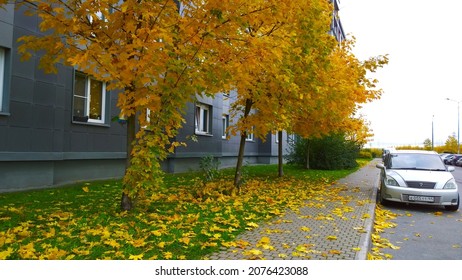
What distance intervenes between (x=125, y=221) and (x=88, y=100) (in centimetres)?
718

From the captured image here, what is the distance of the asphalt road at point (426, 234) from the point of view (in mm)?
5707

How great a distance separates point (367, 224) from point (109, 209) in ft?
16.0

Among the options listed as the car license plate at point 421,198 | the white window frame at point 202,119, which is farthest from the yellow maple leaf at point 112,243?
the white window frame at point 202,119

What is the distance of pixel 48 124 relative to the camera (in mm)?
10453

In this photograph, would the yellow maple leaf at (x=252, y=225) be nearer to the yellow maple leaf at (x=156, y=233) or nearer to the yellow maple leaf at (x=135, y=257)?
the yellow maple leaf at (x=156, y=233)

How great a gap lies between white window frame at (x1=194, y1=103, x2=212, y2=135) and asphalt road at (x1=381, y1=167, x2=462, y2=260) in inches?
465

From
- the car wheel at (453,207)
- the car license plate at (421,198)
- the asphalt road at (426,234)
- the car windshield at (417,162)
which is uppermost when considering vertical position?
the car windshield at (417,162)

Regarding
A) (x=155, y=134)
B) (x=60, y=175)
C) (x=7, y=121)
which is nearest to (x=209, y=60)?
(x=155, y=134)

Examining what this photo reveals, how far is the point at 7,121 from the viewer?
9297 millimetres

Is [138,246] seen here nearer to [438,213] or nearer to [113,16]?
[113,16]

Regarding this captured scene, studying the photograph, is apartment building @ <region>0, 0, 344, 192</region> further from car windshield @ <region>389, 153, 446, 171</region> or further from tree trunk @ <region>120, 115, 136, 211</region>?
car windshield @ <region>389, 153, 446, 171</region>

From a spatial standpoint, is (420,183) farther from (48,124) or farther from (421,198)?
(48,124)

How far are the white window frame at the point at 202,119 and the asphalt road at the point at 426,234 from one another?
38.7ft

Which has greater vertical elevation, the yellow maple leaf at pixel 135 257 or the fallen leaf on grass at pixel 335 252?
the yellow maple leaf at pixel 135 257
